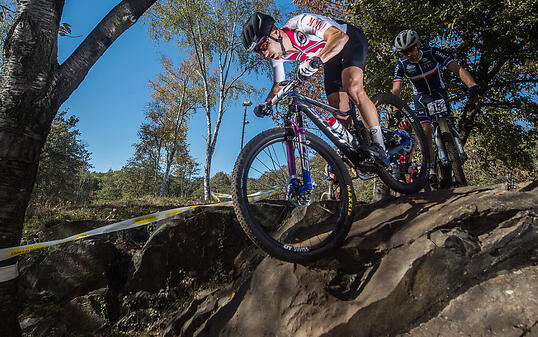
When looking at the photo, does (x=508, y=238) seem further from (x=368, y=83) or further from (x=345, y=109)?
(x=368, y=83)

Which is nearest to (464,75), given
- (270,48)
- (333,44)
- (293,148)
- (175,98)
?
(333,44)

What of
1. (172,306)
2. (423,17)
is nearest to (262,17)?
(172,306)

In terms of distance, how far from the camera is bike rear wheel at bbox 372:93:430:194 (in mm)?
3553

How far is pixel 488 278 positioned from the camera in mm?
1808

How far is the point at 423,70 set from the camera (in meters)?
4.45

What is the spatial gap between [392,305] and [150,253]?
3726 mm

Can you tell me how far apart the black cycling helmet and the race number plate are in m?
3.15

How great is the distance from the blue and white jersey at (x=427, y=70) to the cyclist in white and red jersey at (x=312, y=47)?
6.08 ft

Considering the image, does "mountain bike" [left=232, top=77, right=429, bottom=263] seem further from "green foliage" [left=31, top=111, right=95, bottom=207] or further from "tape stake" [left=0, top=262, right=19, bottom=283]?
"green foliage" [left=31, top=111, right=95, bottom=207]

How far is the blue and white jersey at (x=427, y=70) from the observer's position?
4.39 meters

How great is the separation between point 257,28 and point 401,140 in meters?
2.61

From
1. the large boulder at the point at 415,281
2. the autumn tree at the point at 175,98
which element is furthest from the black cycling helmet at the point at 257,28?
the autumn tree at the point at 175,98

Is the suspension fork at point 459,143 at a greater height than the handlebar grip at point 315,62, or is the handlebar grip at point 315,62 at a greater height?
the handlebar grip at point 315,62

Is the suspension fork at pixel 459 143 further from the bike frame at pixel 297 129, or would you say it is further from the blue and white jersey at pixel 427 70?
the bike frame at pixel 297 129
